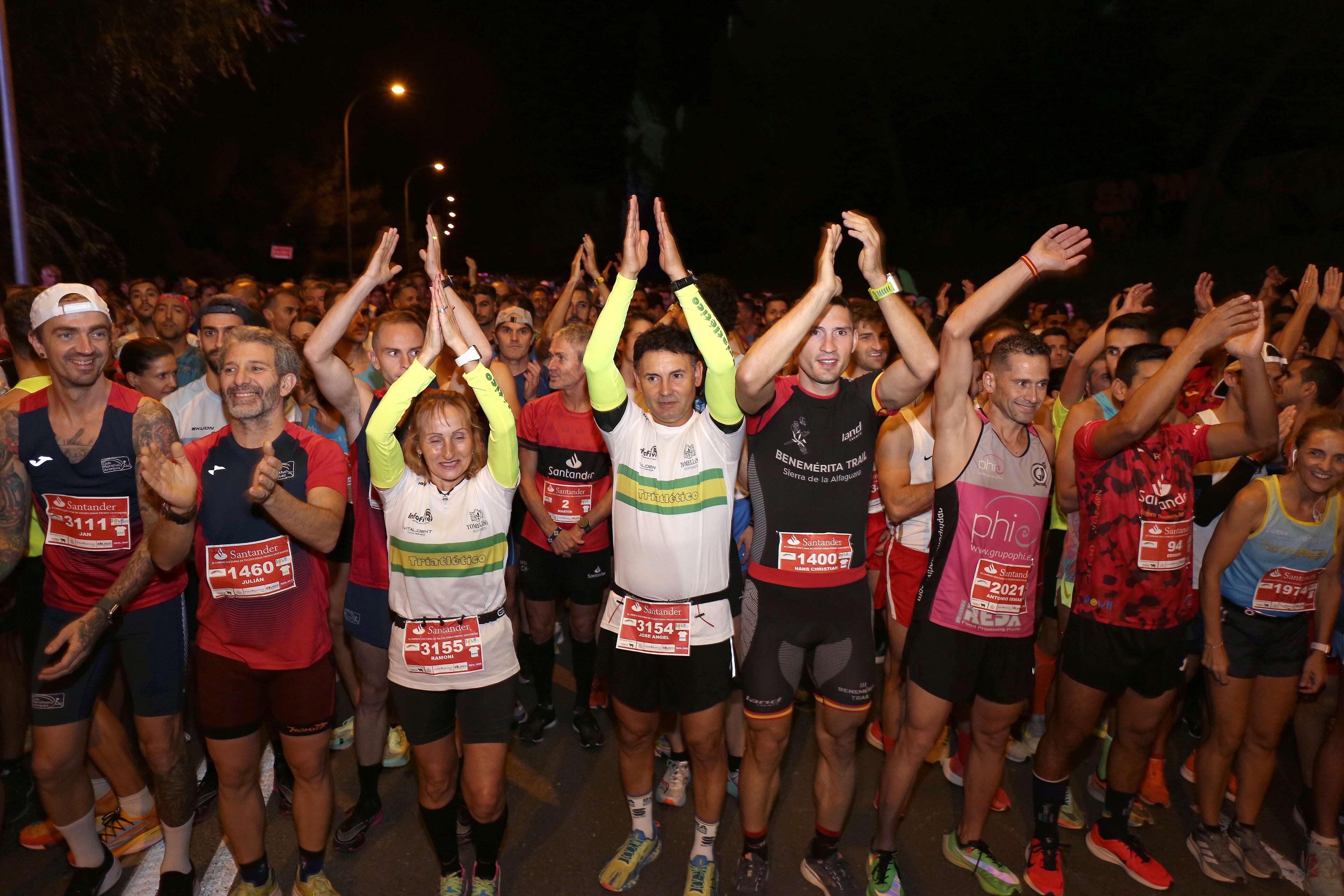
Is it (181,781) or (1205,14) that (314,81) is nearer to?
(1205,14)

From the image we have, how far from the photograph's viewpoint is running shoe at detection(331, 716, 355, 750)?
5.11 meters

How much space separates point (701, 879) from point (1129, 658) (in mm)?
2186

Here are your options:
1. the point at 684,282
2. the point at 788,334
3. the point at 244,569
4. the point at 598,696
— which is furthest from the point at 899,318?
the point at 598,696

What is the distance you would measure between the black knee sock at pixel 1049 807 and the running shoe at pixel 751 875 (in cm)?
132

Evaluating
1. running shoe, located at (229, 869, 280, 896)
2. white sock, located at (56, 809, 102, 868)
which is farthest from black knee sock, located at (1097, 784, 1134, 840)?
white sock, located at (56, 809, 102, 868)

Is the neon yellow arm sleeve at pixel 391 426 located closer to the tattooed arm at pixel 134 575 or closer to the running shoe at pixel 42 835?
the tattooed arm at pixel 134 575

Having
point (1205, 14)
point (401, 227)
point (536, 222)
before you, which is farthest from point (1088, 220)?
point (536, 222)

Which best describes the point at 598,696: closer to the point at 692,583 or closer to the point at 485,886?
the point at 485,886

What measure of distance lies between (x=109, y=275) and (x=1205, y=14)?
28.2 m

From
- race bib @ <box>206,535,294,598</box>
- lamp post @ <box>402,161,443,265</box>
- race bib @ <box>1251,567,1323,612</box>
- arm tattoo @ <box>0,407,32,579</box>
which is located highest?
lamp post @ <box>402,161,443,265</box>

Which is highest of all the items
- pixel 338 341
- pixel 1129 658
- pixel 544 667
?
pixel 338 341

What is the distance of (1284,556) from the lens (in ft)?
13.1

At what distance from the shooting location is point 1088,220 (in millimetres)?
27141

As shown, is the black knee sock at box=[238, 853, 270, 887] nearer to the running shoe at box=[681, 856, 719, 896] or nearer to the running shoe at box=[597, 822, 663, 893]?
the running shoe at box=[597, 822, 663, 893]
